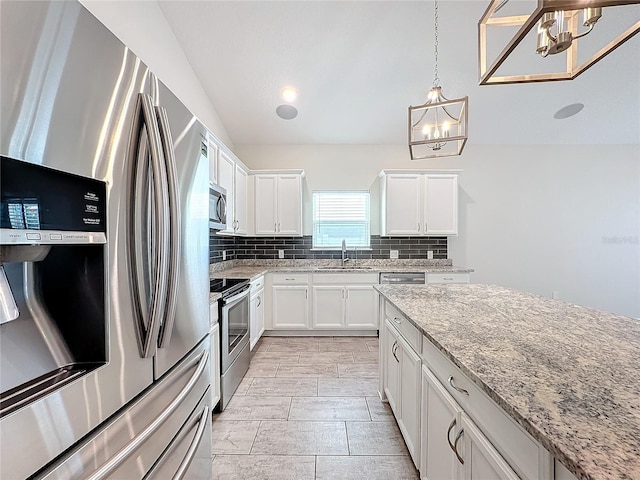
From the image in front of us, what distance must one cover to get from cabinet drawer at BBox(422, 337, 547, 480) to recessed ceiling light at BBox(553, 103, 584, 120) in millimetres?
4432

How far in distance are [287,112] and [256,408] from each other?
11.3 feet

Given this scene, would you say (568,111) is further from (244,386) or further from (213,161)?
(244,386)

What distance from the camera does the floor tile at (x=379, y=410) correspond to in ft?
7.41

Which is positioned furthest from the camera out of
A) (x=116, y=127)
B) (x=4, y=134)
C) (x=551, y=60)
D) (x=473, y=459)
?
(x=551, y=60)

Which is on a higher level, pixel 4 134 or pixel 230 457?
pixel 4 134

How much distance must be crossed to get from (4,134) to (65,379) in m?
0.54

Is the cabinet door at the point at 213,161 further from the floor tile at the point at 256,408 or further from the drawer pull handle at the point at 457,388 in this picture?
the drawer pull handle at the point at 457,388

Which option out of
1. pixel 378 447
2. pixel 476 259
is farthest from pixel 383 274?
pixel 378 447

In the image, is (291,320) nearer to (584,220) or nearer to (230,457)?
(230,457)

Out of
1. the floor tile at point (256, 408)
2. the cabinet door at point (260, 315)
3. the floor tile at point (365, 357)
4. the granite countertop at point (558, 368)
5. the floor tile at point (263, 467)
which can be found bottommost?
the floor tile at point (263, 467)

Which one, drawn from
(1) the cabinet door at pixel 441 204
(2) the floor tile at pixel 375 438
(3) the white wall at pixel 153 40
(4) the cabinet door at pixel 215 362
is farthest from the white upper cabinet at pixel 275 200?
(2) the floor tile at pixel 375 438

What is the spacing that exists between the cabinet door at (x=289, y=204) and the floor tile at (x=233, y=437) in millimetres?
2649

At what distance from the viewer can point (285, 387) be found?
2746 mm

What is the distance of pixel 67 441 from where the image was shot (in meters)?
0.68
